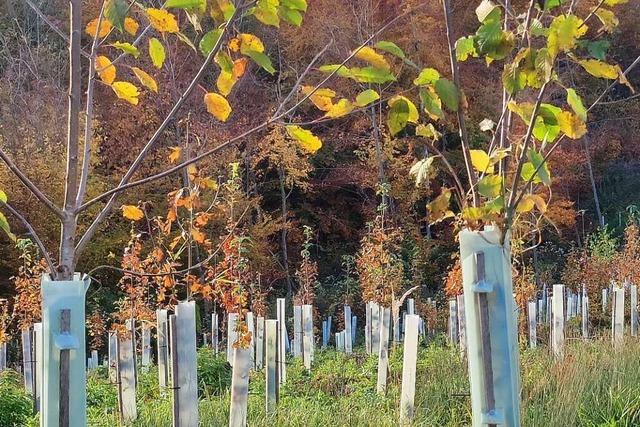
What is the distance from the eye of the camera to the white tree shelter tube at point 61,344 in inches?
61.8

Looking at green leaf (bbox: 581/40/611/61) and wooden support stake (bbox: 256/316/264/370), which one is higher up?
green leaf (bbox: 581/40/611/61)

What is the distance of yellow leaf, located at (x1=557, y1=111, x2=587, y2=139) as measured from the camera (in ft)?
4.91

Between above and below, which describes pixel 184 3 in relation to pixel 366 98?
above

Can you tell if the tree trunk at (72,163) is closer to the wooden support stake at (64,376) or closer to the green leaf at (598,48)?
the wooden support stake at (64,376)

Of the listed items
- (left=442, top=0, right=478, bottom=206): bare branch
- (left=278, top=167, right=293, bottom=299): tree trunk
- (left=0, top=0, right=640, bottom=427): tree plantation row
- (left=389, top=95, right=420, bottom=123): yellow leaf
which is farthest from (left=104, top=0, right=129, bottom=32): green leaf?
(left=278, top=167, right=293, bottom=299): tree trunk

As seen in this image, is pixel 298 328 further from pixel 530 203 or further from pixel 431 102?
pixel 431 102

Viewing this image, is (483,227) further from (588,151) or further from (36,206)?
(588,151)

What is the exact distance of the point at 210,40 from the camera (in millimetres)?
1508

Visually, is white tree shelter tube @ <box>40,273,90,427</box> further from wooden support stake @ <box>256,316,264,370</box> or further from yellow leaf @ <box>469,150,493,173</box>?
wooden support stake @ <box>256,316,264,370</box>

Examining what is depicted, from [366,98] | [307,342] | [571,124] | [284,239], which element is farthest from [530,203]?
[284,239]

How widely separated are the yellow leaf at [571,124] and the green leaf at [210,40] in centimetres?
71

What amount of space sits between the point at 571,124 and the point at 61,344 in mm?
1137

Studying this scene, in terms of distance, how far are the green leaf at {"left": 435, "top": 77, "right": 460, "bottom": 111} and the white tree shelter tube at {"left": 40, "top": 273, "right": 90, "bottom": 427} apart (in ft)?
2.74

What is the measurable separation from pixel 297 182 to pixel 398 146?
2.23 meters
